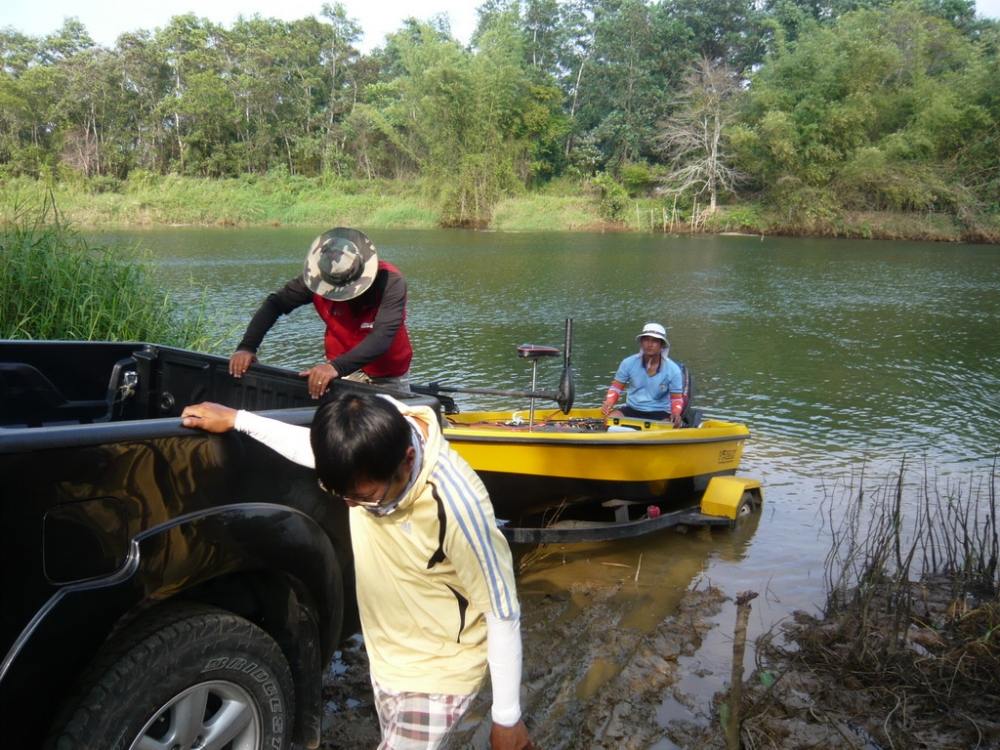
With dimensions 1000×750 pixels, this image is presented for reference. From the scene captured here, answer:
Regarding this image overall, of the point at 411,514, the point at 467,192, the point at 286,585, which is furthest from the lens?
the point at 467,192

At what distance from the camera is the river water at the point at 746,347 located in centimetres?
606

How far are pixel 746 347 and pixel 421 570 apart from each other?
14.2 metres

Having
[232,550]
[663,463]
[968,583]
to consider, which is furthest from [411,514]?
[663,463]

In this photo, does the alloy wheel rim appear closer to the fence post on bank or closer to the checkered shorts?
the checkered shorts

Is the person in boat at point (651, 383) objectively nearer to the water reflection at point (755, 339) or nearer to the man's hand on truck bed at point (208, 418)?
the water reflection at point (755, 339)

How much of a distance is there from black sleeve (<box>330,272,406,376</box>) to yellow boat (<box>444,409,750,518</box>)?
1.39 meters

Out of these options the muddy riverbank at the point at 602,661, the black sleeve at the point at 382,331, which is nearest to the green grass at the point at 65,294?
the black sleeve at the point at 382,331

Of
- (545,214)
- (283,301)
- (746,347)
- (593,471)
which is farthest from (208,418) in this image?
(545,214)

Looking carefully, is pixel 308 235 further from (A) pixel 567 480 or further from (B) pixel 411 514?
(B) pixel 411 514

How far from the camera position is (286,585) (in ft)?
8.25

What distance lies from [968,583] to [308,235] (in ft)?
132

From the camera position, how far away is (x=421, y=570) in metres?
2.02

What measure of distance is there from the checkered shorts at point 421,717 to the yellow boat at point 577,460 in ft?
12.0

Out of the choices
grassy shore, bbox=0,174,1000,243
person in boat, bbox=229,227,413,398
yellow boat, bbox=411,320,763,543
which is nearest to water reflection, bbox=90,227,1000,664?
yellow boat, bbox=411,320,763,543
